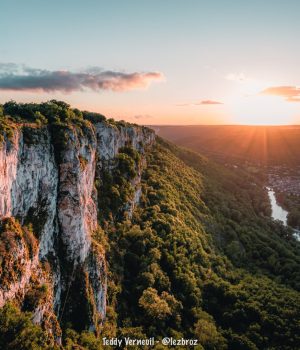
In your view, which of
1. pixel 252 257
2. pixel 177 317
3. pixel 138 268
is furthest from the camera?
pixel 252 257

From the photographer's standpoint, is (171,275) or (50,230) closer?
(50,230)

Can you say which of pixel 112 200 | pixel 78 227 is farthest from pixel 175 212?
pixel 78 227

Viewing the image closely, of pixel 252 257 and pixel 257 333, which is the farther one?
pixel 252 257

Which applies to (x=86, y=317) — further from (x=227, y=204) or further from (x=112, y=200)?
(x=227, y=204)

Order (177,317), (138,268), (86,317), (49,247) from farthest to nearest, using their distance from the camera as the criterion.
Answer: (138,268), (177,317), (86,317), (49,247)

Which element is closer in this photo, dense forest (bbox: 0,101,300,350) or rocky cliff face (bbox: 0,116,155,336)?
rocky cliff face (bbox: 0,116,155,336)
